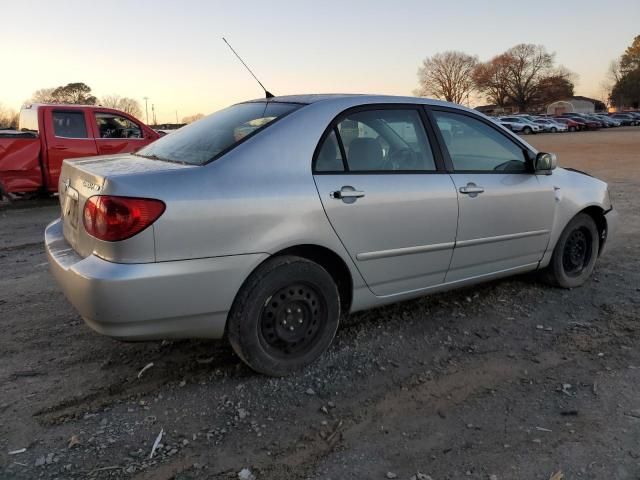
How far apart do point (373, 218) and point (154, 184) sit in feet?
4.25

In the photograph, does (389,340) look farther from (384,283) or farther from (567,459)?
(567,459)

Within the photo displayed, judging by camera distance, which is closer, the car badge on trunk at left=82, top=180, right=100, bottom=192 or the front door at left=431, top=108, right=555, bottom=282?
the car badge on trunk at left=82, top=180, right=100, bottom=192

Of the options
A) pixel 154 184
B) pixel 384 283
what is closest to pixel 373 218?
pixel 384 283

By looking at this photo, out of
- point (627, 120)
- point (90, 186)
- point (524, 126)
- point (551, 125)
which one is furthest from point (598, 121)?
point (90, 186)

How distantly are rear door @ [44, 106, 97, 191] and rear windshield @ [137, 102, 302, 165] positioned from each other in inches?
261

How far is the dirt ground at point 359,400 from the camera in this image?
2.49 m

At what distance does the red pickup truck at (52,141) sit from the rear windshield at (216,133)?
6548mm

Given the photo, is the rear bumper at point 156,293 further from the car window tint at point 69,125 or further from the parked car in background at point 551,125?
the parked car in background at point 551,125

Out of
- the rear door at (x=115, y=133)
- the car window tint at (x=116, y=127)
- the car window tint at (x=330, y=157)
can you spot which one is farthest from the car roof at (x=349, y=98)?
the car window tint at (x=116, y=127)

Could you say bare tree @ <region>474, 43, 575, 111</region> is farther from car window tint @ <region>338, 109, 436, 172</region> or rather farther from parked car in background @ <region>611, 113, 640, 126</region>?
car window tint @ <region>338, 109, 436, 172</region>

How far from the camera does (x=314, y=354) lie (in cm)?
333

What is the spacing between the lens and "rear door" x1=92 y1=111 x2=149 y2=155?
10.0 metres

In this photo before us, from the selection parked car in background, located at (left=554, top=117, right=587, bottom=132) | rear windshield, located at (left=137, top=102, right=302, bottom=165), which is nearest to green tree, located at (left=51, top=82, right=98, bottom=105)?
parked car in background, located at (left=554, top=117, right=587, bottom=132)

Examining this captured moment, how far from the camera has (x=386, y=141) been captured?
11.9 ft
